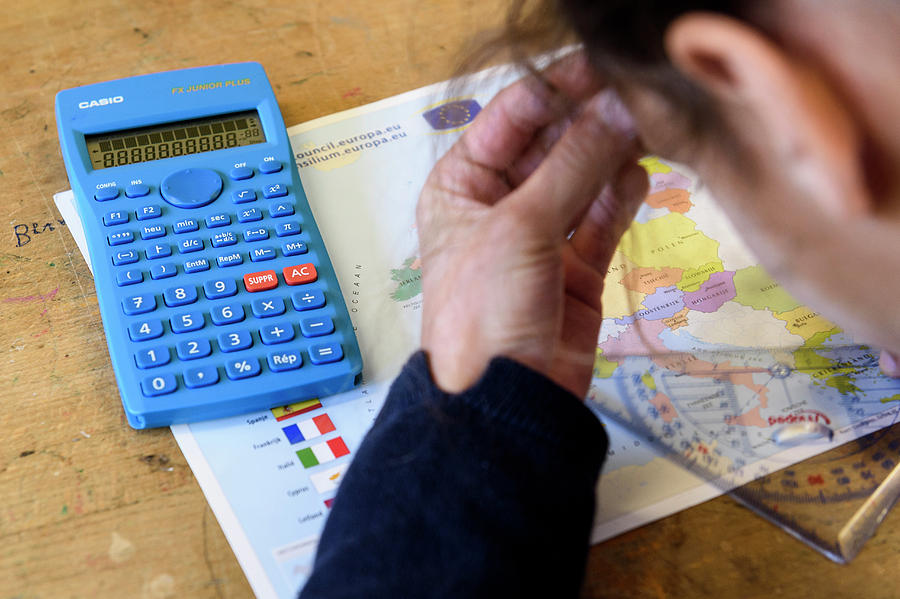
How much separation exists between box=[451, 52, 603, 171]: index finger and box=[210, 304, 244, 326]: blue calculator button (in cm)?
15

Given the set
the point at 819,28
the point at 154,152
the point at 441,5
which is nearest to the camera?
the point at 819,28

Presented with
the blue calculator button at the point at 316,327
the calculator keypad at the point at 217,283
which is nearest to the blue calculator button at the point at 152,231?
the calculator keypad at the point at 217,283

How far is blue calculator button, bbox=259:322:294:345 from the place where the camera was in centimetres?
42

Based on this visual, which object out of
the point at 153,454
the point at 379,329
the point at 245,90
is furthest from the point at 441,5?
the point at 153,454

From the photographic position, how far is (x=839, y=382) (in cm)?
44

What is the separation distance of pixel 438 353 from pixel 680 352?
0.15 metres

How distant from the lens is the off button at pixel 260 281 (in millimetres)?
443

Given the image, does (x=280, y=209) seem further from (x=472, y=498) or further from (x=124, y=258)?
(x=472, y=498)

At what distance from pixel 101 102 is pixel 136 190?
9 centimetres

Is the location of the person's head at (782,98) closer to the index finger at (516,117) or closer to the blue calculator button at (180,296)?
the index finger at (516,117)

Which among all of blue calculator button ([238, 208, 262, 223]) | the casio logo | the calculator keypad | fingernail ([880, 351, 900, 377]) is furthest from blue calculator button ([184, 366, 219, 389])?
fingernail ([880, 351, 900, 377])

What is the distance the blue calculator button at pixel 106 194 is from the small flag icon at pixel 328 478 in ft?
0.70

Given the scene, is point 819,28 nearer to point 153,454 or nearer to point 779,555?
point 779,555

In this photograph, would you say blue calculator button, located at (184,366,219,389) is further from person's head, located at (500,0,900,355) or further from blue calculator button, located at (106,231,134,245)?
person's head, located at (500,0,900,355)
